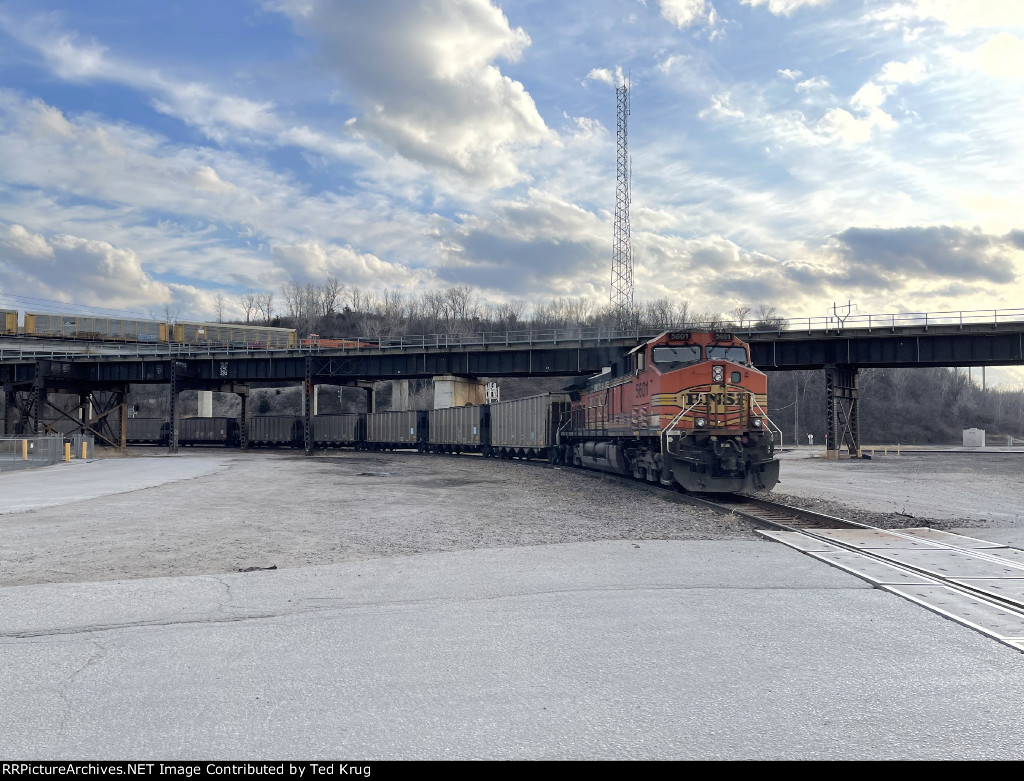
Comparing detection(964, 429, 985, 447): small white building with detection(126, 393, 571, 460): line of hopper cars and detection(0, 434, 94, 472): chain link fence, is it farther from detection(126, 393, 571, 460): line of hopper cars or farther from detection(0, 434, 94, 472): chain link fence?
detection(0, 434, 94, 472): chain link fence

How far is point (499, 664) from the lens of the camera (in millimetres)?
5668

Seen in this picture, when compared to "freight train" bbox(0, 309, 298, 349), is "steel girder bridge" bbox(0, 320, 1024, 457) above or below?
below

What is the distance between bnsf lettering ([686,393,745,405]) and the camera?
62.0 ft

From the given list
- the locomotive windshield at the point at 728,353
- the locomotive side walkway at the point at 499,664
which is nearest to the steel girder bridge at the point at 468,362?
the locomotive windshield at the point at 728,353

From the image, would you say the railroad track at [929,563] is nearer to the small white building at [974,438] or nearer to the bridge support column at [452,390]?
the bridge support column at [452,390]

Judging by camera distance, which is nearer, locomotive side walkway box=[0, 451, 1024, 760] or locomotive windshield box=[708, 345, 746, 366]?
locomotive side walkway box=[0, 451, 1024, 760]

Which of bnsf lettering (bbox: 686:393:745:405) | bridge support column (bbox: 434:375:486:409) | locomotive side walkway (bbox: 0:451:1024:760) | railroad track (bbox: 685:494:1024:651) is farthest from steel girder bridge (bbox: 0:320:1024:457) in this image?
locomotive side walkway (bbox: 0:451:1024:760)

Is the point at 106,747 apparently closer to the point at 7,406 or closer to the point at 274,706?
the point at 274,706

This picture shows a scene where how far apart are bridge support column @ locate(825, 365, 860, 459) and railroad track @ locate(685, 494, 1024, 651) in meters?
36.1

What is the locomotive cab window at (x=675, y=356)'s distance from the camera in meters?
19.3

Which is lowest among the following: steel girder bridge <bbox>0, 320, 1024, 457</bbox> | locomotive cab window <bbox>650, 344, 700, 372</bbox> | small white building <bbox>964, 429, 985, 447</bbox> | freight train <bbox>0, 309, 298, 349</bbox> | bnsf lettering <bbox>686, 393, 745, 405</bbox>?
small white building <bbox>964, 429, 985, 447</bbox>

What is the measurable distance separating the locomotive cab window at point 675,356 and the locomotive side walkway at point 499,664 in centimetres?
915

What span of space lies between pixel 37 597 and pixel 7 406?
6885 cm
